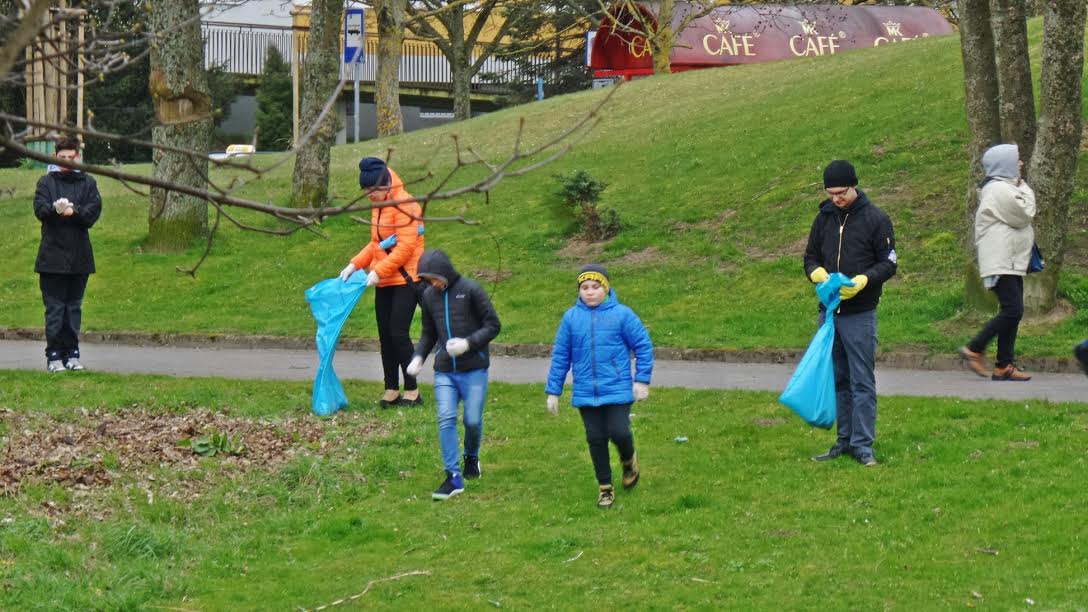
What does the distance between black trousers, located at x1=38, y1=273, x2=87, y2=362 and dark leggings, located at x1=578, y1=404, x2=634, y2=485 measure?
23.3 feet

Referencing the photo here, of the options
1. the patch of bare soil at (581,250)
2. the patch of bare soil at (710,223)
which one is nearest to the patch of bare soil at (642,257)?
the patch of bare soil at (581,250)

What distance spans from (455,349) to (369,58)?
4679 centimetres

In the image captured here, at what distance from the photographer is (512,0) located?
1341 inches

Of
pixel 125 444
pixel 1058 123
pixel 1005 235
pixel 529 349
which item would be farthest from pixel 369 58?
pixel 125 444

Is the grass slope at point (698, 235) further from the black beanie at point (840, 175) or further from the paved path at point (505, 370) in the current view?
the black beanie at point (840, 175)

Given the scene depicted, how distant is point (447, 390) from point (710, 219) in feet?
38.8

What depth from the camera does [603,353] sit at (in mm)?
8672

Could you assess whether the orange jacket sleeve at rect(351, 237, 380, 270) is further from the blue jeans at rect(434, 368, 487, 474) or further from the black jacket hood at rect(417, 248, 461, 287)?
the blue jeans at rect(434, 368, 487, 474)

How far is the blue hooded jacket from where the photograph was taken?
8680 millimetres

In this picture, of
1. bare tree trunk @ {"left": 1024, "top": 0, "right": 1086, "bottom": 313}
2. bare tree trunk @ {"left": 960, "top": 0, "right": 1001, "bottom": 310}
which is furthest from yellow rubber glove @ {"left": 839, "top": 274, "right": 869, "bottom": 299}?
bare tree trunk @ {"left": 960, "top": 0, "right": 1001, "bottom": 310}

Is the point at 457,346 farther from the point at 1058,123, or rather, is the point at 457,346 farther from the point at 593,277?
the point at 1058,123

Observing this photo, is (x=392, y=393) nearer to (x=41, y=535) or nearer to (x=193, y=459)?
(x=193, y=459)

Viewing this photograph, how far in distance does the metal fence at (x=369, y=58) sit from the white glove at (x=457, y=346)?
42127mm

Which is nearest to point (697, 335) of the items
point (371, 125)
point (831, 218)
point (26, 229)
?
point (831, 218)
